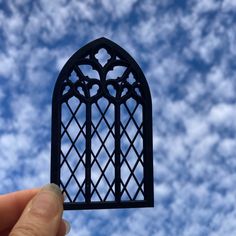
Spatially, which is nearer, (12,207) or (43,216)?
(43,216)

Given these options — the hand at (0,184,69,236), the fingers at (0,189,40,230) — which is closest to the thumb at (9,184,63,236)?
the hand at (0,184,69,236)

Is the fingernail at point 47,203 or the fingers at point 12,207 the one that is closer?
the fingernail at point 47,203

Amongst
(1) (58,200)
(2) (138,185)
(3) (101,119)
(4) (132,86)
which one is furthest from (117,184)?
(1) (58,200)

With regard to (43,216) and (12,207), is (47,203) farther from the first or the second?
(12,207)

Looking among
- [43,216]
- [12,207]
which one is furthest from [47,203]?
[12,207]

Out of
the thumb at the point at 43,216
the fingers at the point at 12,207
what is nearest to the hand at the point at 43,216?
the thumb at the point at 43,216

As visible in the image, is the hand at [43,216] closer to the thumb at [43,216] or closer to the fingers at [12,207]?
the thumb at [43,216]
